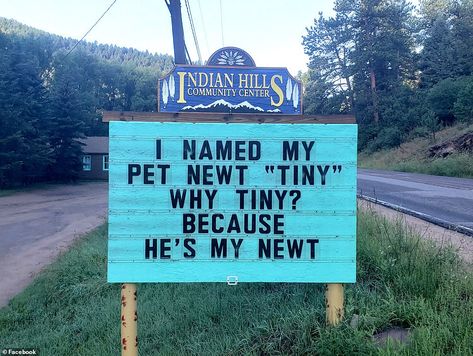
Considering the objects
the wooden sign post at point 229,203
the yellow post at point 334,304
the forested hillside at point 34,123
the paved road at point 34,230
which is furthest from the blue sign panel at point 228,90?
the forested hillside at point 34,123

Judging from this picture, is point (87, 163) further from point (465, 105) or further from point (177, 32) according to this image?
point (177, 32)

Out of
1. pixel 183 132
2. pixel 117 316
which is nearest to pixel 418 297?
pixel 183 132

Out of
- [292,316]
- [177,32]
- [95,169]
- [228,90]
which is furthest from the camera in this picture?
[95,169]

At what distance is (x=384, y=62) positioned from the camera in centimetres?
5206

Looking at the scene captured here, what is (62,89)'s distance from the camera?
4462 centimetres

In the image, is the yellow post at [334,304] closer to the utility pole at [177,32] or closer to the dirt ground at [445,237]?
the dirt ground at [445,237]

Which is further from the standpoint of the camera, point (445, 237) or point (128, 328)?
point (445, 237)

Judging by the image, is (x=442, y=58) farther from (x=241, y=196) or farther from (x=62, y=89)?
(x=241, y=196)

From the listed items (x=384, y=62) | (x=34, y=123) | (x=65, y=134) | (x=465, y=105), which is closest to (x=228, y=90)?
(x=465, y=105)

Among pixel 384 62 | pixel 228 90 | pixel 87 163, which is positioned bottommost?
pixel 87 163

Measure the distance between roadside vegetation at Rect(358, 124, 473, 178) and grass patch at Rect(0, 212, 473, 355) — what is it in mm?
21643

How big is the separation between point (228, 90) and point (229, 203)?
453cm

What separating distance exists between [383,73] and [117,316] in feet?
178

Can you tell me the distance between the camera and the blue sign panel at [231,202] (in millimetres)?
3820
